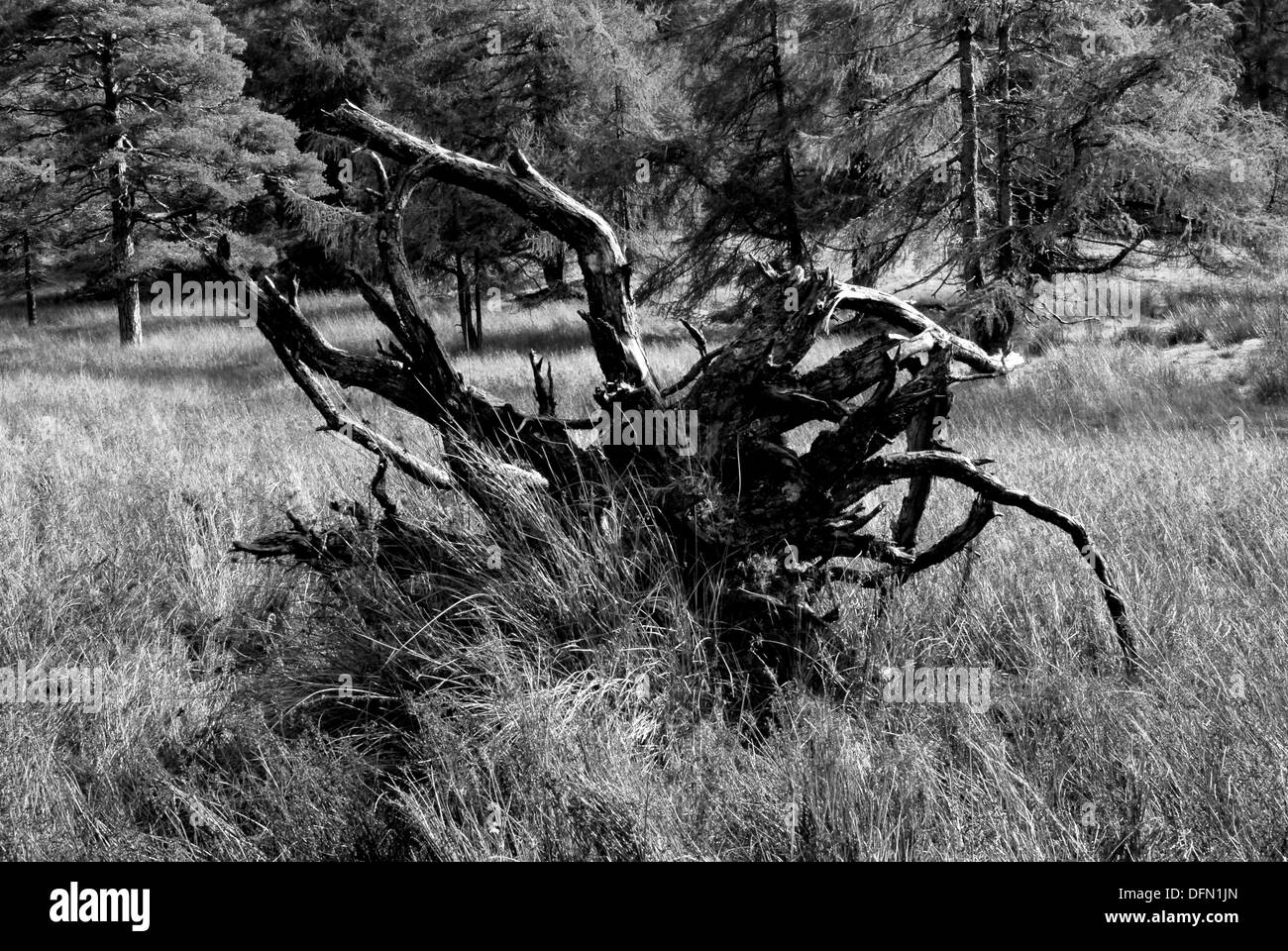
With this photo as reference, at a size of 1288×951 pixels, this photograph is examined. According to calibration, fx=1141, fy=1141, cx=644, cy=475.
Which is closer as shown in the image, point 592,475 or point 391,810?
point 391,810

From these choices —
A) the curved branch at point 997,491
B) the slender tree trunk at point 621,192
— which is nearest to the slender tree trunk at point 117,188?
the slender tree trunk at point 621,192

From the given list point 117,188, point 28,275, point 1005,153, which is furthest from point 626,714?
point 28,275

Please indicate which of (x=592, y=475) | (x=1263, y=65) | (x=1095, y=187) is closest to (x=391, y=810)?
(x=592, y=475)

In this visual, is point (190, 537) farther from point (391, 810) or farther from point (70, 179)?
point (70, 179)

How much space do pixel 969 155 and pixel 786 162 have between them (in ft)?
15.4

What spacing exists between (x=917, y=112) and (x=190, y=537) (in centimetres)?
1054

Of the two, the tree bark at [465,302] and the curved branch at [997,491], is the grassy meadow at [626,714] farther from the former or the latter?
the tree bark at [465,302]

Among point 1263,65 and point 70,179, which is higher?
point 1263,65

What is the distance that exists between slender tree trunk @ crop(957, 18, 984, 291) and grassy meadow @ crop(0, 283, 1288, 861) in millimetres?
8116

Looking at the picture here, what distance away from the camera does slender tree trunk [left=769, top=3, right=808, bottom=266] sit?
17781 mm

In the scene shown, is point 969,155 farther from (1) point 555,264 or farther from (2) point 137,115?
(2) point 137,115

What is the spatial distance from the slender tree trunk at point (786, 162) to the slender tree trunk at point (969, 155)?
392 cm

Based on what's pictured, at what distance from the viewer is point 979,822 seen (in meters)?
3.18

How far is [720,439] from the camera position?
4.33 metres
